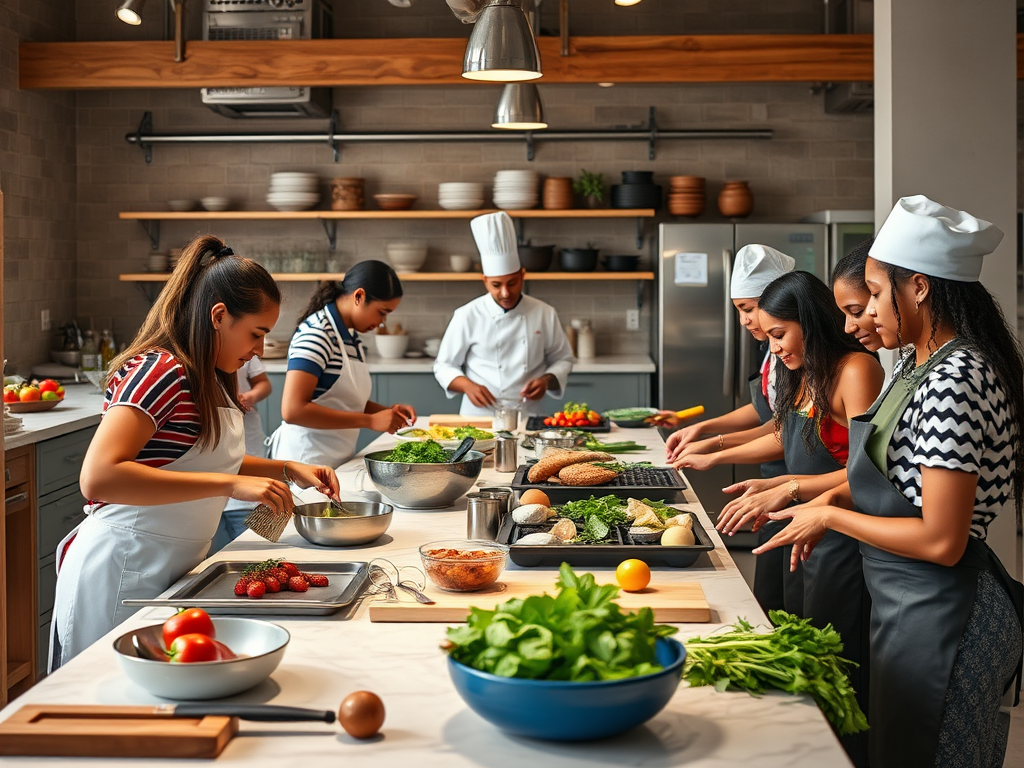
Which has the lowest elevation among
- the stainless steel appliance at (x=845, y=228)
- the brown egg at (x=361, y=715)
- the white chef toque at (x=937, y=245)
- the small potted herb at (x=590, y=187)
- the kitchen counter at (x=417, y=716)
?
the kitchen counter at (x=417, y=716)

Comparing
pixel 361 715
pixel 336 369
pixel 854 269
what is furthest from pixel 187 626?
pixel 336 369

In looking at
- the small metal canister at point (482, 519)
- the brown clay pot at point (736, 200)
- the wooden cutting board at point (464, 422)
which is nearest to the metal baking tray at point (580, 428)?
the wooden cutting board at point (464, 422)

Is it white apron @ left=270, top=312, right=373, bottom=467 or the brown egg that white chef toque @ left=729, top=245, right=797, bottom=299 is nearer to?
white apron @ left=270, top=312, right=373, bottom=467

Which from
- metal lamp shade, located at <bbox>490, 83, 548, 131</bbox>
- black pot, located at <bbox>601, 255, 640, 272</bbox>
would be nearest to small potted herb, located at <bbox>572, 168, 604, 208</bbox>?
black pot, located at <bbox>601, 255, 640, 272</bbox>

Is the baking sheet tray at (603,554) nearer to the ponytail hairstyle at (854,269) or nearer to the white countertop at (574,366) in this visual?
the ponytail hairstyle at (854,269)

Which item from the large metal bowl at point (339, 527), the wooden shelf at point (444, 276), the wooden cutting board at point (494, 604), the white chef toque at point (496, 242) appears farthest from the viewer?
the wooden shelf at point (444, 276)

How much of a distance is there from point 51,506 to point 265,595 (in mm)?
2771

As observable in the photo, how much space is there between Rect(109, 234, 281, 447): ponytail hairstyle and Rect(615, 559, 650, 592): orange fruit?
0.98 m

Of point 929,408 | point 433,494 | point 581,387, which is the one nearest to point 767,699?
point 929,408

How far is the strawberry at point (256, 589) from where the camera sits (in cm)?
187

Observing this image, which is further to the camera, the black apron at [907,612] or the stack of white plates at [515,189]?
the stack of white plates at [515,189]

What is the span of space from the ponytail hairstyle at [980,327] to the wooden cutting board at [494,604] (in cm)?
69

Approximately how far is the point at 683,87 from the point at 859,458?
5210mm

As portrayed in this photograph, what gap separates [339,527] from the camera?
2303 millimetres
